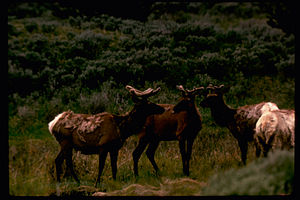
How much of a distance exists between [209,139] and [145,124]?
101 inches

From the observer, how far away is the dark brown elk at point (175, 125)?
689 cm

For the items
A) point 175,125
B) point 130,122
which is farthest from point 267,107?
point 130,122

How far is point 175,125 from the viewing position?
7023 millimetres

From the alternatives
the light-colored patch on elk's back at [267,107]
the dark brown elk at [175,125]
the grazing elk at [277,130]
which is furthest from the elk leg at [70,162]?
the light-colored patch on elk's back at [267,107]

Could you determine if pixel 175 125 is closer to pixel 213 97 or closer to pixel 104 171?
pixel 213 97

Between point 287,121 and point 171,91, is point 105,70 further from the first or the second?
point 287,121

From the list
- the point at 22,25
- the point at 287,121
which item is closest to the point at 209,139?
the point at 287,121

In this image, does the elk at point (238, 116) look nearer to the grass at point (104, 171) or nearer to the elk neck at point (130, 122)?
the grass at point (104, 171)

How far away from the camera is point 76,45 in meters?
15.2

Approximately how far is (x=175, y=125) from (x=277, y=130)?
2.36 m

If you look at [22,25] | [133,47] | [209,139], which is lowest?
[209,139]

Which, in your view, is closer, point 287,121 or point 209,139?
point 287,121

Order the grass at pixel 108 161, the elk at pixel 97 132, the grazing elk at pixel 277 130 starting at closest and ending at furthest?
the grazing elk at pixel 277 130 → the grass at pixel 108 161 → the elk at pixel 97 132

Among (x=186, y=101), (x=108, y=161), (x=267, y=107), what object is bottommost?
(x=108, y=161)
